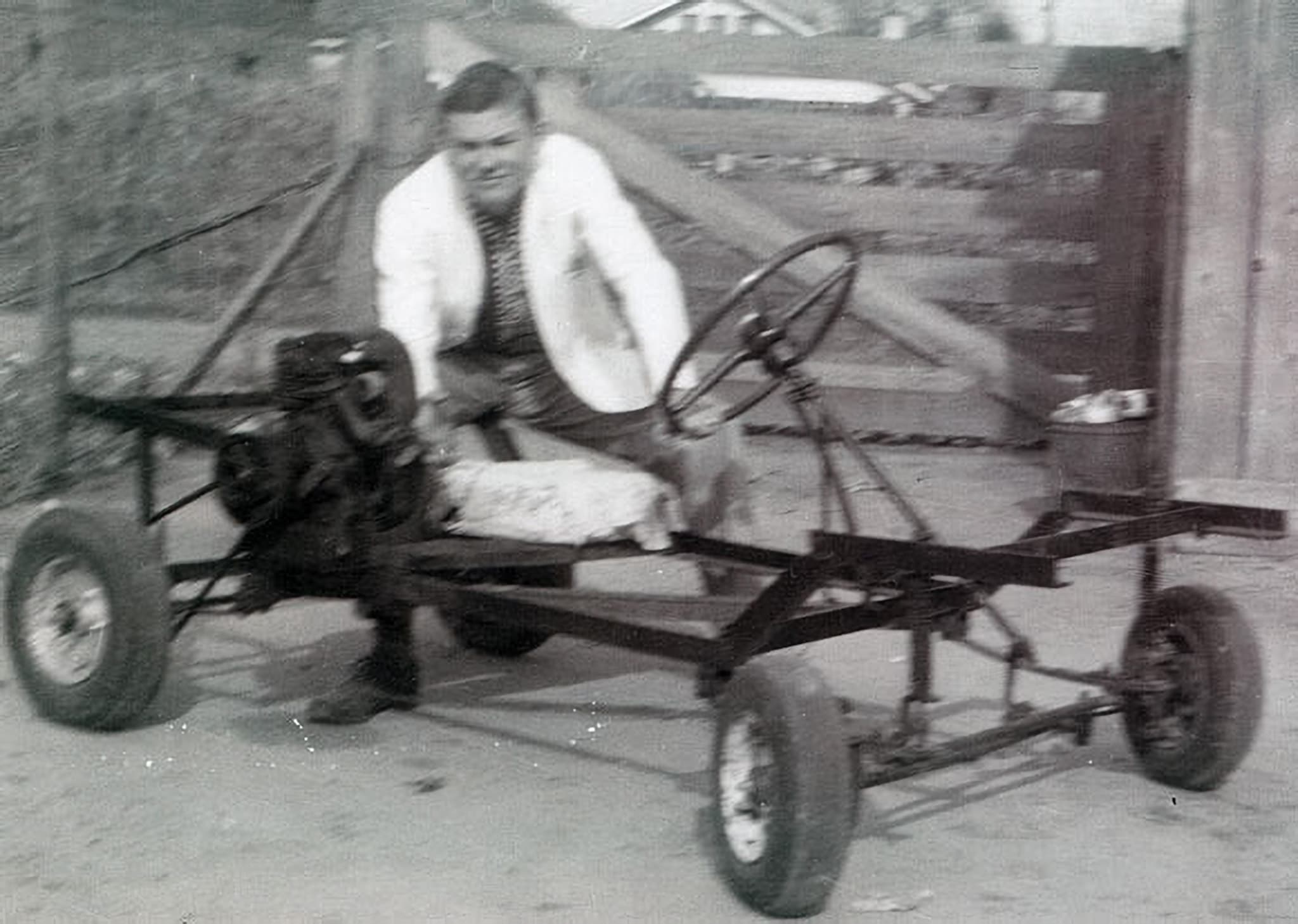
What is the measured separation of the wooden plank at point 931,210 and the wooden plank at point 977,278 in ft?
0.41

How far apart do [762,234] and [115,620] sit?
3723 mm

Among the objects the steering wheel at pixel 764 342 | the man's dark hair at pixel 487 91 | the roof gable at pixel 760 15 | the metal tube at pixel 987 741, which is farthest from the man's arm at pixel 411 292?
the roof gable at pixel 760 15

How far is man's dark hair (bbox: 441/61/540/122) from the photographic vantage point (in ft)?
18.0

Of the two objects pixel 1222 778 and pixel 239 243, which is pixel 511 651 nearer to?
pixel 1222 778

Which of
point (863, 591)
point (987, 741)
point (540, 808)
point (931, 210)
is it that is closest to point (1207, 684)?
point (987, 741)

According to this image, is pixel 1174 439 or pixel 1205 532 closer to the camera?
pixel 1205 532

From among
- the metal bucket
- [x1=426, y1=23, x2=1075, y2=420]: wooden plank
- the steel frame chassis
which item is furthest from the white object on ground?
[x1=426, y1=23, x2=1075, y2=420]: wooden plank

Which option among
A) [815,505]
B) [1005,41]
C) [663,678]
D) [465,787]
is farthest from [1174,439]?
[465,787]

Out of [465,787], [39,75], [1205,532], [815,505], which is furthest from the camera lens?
[815,505]

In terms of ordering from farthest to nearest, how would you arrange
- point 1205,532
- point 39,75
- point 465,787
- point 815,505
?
point 815,505
point 39,75
point 465,787
point 1205,532

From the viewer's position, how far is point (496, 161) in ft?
16.0

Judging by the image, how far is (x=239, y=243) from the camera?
671 cm

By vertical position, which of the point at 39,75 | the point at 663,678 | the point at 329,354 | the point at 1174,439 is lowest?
the point at 663,678

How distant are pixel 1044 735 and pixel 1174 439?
8.18ft
